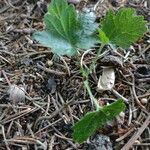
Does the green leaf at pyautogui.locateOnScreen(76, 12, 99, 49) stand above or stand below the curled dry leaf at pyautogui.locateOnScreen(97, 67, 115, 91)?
above

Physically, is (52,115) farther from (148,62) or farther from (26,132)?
(148,62)

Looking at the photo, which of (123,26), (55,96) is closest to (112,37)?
(123,26)

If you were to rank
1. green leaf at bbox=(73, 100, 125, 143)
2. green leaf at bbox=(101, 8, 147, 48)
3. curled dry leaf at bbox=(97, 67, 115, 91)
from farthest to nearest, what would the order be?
curled dry leaf at bbox=(97, 67, 115, 91) → green leaf at bbox=(101, 8, 147, 48) → green leaf at bbox=(73, 100, 125, 143)

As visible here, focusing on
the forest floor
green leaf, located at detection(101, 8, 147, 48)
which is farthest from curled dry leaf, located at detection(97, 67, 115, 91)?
green leaf, located at detection(101, 8, 147, 48)

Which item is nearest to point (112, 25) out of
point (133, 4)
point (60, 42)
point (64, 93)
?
point (60, 42)

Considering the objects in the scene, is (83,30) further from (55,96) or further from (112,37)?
(55,96)

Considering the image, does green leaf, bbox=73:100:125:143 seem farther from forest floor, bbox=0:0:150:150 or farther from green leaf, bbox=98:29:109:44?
green leaf, bbox=98:29:109:44
